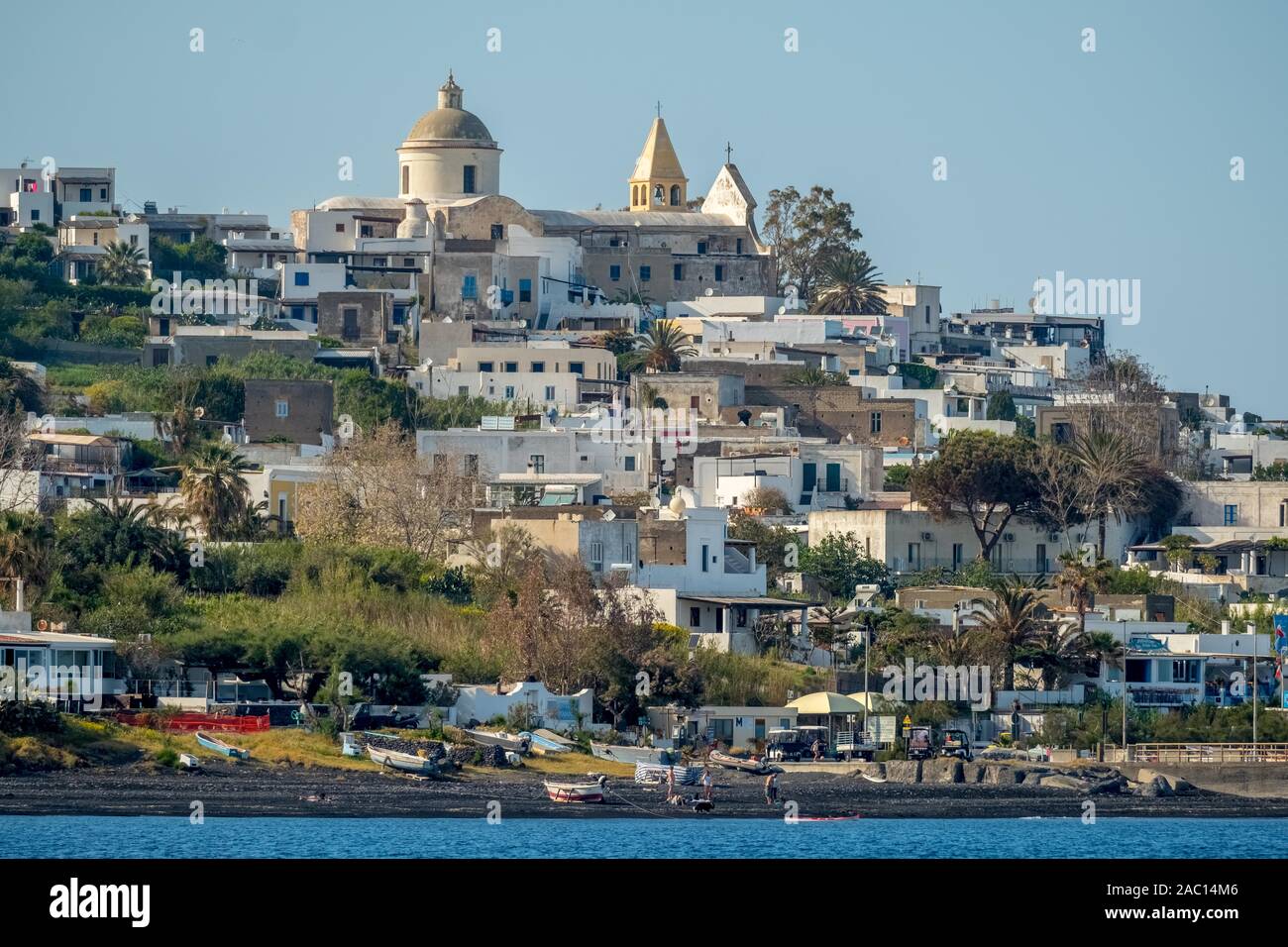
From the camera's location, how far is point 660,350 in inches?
3095

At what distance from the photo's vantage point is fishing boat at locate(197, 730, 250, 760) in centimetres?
4331

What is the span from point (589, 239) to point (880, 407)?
1860 cm

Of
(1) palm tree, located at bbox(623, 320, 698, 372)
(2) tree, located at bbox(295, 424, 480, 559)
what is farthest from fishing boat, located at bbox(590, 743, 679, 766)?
(1) palm tree, located at bbox(623, 320, 698, 372)

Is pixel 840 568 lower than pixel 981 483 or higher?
lower

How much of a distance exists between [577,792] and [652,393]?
34.7 meters

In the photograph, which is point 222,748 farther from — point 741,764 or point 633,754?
point 741,764

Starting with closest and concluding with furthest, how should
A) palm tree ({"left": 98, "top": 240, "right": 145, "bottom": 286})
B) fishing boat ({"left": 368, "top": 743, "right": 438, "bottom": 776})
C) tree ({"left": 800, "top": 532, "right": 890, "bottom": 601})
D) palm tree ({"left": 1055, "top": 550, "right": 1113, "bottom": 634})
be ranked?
fishing boat ({"left": 368, "top": 743, "right": 438, "bottom": 776}) < palm tree ({"left": 1055, "top": 550, "right": 1113, "bottom": 634}) < tree ({"left": 800, "top": 532, "right": 890, "bottom": 601}) < palm tree ({"left": 98, "top": 240, "right": 145, "bottom": 286})

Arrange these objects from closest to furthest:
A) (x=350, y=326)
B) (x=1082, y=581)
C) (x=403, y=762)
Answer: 1. (x=403, y=762)
2. (x=1082, y=581)
3. (x=350, y=326)

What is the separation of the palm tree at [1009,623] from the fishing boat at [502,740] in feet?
36.8

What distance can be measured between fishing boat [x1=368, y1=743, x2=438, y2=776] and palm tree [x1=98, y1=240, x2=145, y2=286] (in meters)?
44.5

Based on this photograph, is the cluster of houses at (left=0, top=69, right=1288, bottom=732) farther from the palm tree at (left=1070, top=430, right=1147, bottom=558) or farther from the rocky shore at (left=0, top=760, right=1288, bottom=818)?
the rocky shore at (left=0, top=760, right=1288, bottom=818)

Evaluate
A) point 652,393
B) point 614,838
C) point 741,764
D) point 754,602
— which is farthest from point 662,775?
point 652,393

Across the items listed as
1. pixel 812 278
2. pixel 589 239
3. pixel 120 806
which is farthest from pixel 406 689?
pixel 812 278
